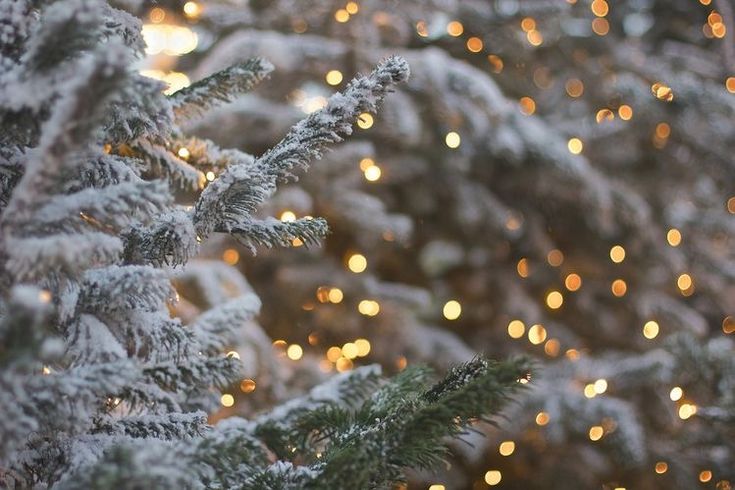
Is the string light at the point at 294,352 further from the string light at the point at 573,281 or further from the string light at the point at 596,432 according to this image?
the string light at the point at 573,281

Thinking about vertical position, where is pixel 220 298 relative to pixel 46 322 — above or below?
below

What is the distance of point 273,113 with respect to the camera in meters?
2.29

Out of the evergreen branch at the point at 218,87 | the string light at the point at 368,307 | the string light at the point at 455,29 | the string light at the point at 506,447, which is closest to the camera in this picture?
the evergreen branch at the point at 218,87

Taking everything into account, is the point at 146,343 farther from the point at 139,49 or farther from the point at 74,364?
the point at 139,49

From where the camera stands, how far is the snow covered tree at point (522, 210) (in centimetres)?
230

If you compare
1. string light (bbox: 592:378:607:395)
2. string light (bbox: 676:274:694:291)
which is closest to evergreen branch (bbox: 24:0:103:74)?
string light (bbox: 592:378:607:395)

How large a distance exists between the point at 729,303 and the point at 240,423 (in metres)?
2.98

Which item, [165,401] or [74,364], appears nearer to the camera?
[74,364]

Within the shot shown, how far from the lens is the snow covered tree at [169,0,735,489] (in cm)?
230

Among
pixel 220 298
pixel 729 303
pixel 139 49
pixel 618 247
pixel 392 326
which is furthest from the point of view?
pixel 729 303

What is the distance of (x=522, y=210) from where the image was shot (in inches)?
116

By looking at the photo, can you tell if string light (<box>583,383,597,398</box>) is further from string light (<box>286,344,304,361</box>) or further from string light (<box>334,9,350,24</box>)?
string light (<box>334,9,350,24</box>)

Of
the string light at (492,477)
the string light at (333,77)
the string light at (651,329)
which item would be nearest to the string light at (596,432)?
the string light at (492,477)

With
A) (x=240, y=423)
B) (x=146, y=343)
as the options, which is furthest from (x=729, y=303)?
(x=146, y=343)
